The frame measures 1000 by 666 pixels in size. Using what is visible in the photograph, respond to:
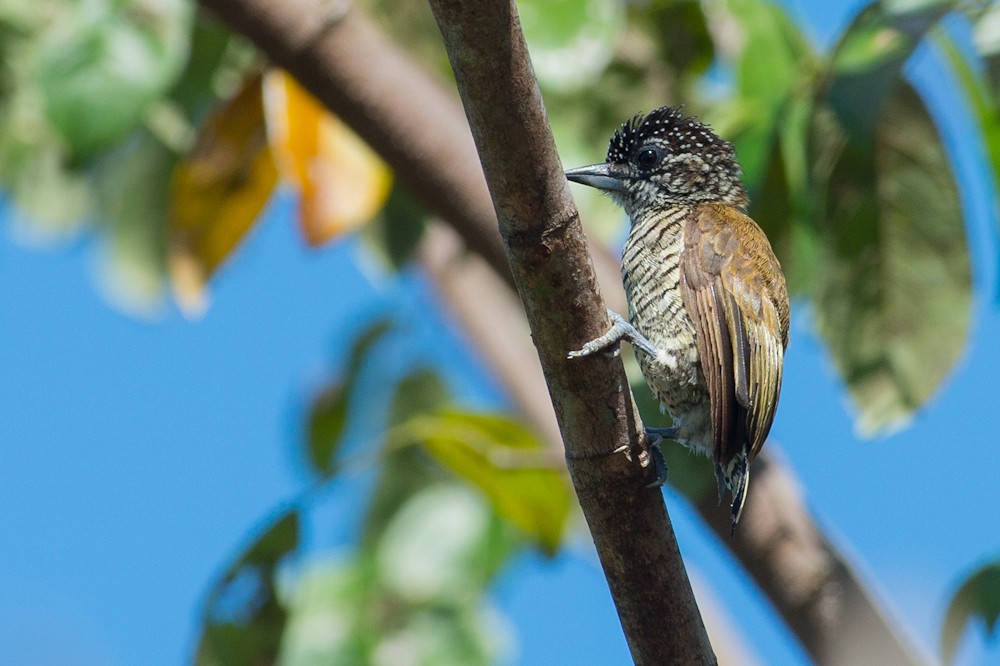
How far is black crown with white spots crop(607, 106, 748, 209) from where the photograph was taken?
359 cm

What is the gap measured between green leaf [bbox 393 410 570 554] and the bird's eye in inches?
31.6

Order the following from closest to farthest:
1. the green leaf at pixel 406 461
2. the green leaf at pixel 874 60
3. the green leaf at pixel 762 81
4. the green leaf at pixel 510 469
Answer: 1. the green leaf at pixel 874 60
2. the green leaf at pixel 762 81
3. the green leaf at pixel 510 469
4. the green leaf at pixel 406 461

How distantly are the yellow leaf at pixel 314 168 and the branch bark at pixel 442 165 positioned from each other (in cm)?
16

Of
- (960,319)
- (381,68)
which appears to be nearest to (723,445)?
(960,319)

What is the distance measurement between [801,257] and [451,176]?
0.89 m

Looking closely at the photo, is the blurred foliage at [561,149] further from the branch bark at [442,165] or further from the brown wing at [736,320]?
the branch bark at [442,165]

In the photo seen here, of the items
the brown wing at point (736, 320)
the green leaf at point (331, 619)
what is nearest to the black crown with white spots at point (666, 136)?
the brown wing at point (736, 320)

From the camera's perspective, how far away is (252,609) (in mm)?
3324

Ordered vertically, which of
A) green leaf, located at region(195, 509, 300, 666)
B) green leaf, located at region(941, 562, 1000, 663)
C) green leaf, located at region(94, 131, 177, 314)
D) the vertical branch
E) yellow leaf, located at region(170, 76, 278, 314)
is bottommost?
green leaf, located at region(941, 562, 1000, 663)

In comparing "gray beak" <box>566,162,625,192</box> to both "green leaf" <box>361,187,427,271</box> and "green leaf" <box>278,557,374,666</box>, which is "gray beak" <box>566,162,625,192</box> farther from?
"green leaf" <box>278,557,374,666</box>

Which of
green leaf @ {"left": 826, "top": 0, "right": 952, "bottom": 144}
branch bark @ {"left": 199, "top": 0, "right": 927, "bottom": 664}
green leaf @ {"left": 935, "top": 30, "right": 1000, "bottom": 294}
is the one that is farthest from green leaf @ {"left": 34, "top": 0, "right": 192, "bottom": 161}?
green leaf @ {"left": 935, "top": 30, "right": 1000, "bottom": 294}

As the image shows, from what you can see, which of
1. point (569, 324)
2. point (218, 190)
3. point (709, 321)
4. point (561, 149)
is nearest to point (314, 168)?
point (218, 190)

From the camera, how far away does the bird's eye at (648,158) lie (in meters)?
3.60

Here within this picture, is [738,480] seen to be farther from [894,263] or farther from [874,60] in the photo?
[874,60]
